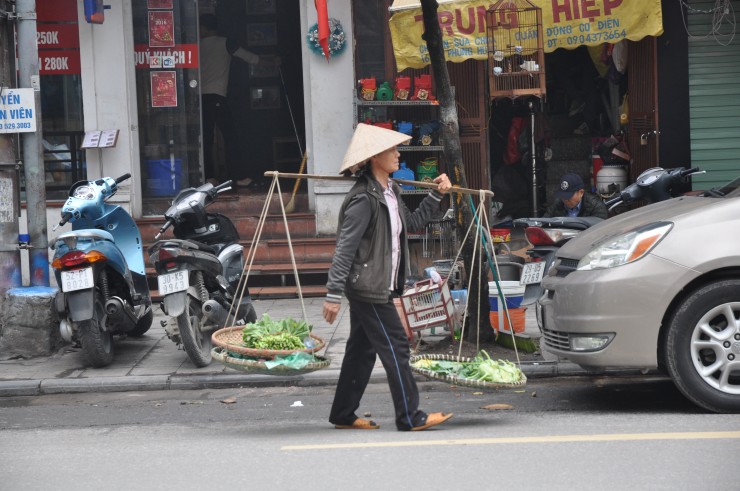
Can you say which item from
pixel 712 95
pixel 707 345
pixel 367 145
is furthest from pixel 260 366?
pixel 712 95

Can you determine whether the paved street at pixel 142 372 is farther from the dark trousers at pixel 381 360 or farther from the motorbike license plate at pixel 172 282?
the dark trousers at pixel 381 360

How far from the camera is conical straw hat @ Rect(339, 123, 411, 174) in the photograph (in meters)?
6.21

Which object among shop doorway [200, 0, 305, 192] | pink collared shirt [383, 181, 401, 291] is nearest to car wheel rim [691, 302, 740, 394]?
pink collared shirt [383, 181, 401, 291]

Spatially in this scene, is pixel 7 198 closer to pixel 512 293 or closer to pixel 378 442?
pixel 512 293

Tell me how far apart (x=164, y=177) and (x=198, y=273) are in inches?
192

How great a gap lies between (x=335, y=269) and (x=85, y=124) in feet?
25.1

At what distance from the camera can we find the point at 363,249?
245 inches

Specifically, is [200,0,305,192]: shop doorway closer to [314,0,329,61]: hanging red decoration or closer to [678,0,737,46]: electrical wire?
[314,0,329,61]: hanging red decoration

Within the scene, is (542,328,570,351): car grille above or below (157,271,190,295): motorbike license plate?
below

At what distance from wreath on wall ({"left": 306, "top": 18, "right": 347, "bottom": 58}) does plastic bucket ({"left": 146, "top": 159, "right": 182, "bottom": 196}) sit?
95.7 inches

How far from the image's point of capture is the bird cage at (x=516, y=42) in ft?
38.2

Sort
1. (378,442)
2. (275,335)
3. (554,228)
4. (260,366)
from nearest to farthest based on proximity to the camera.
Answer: (378,442), (260,366), (275,335), (554,228)

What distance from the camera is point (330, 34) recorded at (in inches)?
489

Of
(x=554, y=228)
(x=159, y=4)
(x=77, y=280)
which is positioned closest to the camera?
(x=77, y=280)
